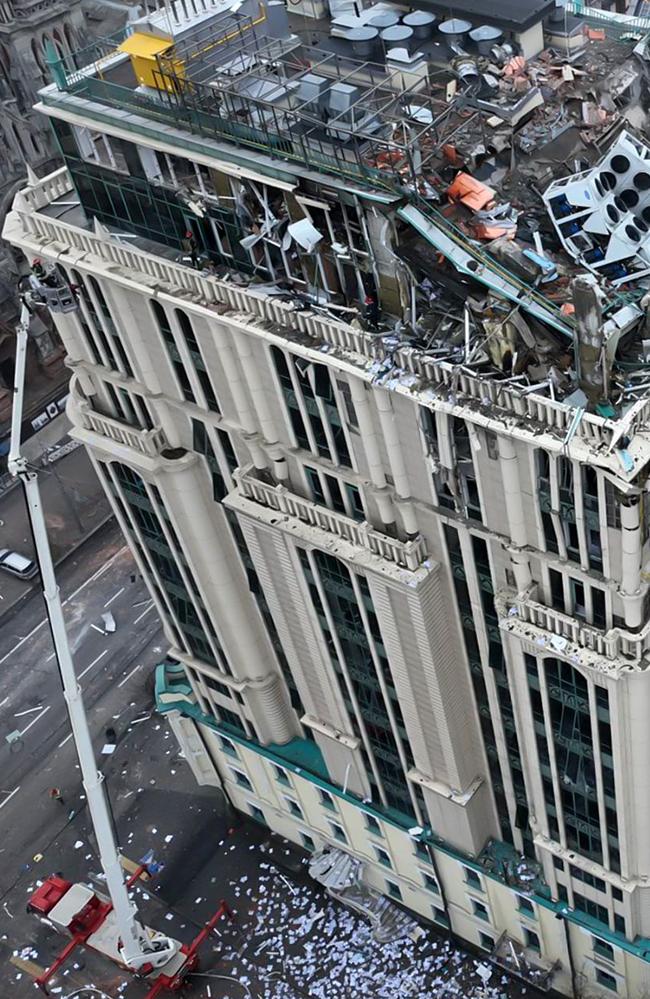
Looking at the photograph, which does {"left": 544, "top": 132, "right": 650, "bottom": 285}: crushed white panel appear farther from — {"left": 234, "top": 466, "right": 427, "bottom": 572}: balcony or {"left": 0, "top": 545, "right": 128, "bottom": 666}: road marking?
{"left": 0, "top": 545, "right": 128, "bottom": 666}: road marking

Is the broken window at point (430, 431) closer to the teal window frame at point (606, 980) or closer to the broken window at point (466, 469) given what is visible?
the broken window at point (466, 469)

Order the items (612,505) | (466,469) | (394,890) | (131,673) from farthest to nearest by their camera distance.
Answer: (131,673) → (394,890) → (466,469) → (612,505)

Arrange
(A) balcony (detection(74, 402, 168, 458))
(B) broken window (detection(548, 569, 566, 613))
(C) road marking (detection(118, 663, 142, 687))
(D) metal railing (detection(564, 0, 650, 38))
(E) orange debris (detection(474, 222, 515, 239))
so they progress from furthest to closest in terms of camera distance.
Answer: (C) road marking (detection(118, 663, 142, 687)), (A) balcony (detection(74, 402, 168, 458)), (D) metal railing (detection(564, 0, 650, 38)), (B) broken window (detection(548, 569, 566, 613)), (E) orange debris (detection(474, 222, 515, 239))

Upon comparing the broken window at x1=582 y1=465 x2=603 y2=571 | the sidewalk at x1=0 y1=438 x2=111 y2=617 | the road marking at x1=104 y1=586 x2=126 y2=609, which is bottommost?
the road marking at x1=104 y1=586 x2=126 y2=609

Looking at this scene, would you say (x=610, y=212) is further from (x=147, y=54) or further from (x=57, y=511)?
(x=57, y=511)

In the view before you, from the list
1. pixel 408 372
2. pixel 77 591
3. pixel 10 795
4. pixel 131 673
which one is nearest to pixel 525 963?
pixel 131 673

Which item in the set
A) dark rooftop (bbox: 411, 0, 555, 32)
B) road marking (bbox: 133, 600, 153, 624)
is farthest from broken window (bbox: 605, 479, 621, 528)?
road marking (bbox: 133, 600, 153, 624)

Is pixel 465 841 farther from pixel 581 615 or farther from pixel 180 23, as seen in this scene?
pixel 180 23
